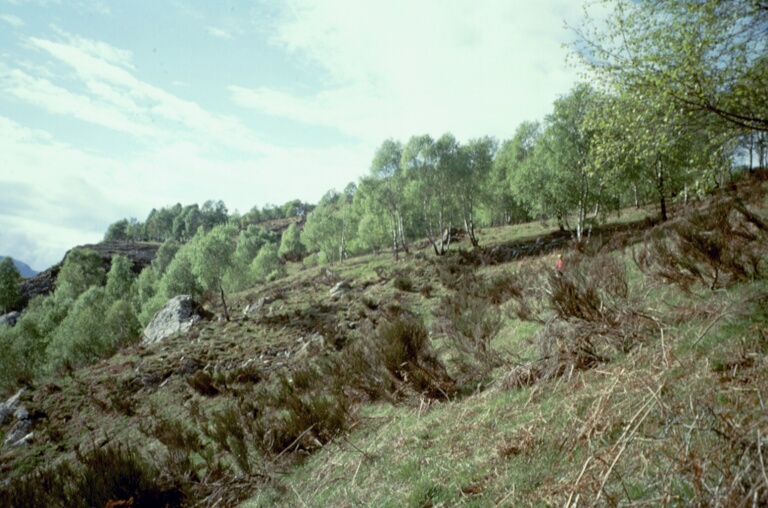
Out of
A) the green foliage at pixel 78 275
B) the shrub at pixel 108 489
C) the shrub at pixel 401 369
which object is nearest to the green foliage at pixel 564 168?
the shrub at pixel 401 369

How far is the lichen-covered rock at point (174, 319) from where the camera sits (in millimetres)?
25266

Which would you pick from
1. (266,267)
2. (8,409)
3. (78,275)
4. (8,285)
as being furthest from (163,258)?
(8,409)

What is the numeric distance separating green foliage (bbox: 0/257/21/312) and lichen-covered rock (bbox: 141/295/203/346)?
1983 inches

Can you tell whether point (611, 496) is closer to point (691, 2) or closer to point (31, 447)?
point (691, 2)

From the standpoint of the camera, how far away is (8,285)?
5838cm

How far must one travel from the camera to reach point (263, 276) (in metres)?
51.9

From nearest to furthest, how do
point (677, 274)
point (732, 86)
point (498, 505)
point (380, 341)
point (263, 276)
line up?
point (498, 505), point (677, 274), point (732, 86), point (380, 341), point (263, 276)

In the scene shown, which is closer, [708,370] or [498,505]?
[498,505]

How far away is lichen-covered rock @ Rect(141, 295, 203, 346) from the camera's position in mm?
25266

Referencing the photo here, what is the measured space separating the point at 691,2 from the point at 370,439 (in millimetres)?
10151

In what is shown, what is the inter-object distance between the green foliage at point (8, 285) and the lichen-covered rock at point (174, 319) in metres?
50.4

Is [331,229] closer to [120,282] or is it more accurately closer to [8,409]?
[120,282]

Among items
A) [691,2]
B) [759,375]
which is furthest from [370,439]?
[691,2]

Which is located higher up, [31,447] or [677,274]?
[677,274]
